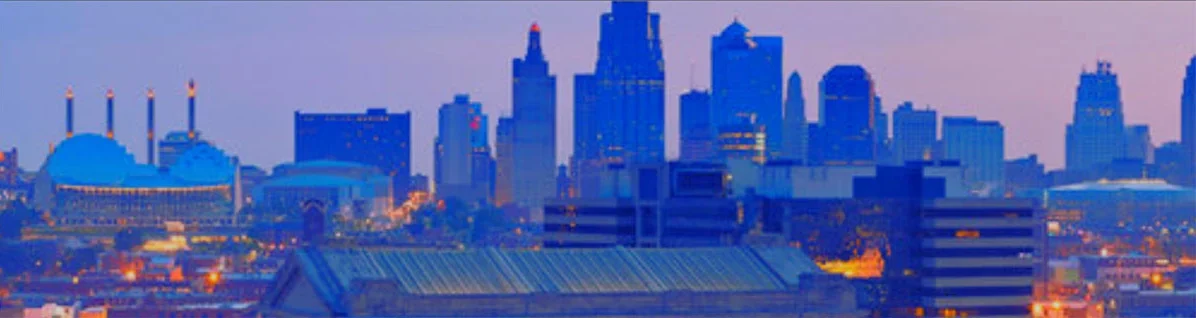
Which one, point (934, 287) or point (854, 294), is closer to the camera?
point (854, 294)

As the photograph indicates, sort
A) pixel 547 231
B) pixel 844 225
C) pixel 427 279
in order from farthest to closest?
pixel 547 231
pixel 844 225
pixel 427 279

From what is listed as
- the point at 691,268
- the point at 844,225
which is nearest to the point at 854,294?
the point at 691,268

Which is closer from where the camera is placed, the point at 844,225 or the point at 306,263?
the point at 306,263

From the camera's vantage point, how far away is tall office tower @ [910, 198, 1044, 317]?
167375 mm

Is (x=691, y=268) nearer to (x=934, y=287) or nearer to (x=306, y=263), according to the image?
(x=306, y=263)

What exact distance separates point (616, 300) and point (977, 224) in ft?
178

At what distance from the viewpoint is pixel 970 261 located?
169250mm

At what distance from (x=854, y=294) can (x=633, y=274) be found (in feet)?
21.5

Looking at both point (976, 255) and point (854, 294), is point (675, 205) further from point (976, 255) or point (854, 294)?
point (854, 294)

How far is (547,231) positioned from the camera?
18150 cm

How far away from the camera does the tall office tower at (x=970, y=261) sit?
16738 cm

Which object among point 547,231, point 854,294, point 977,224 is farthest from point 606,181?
point 854,294

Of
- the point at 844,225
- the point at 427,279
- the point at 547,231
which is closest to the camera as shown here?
the point at 427,279

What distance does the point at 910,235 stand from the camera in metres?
168
